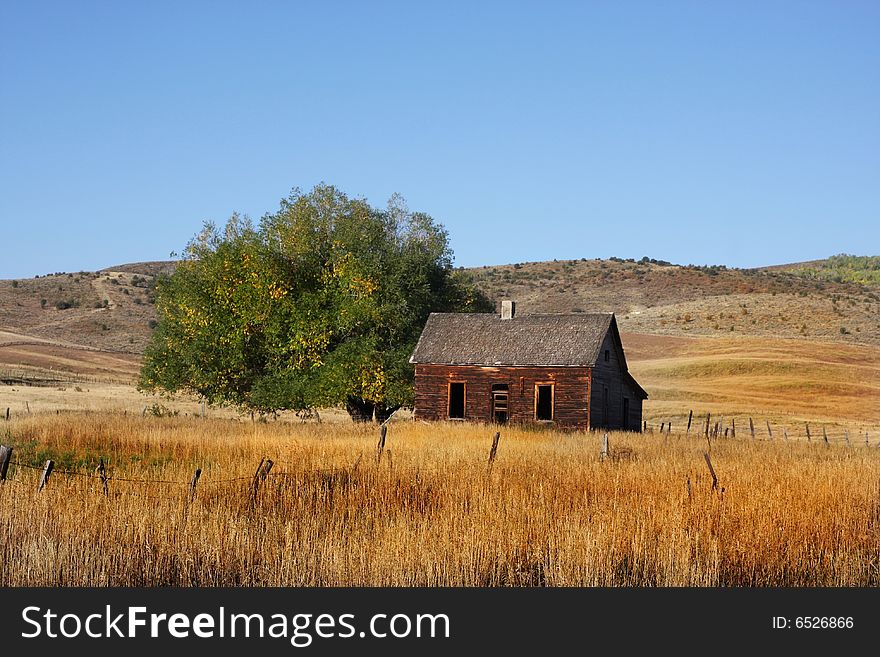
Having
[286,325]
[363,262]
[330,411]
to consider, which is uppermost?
[363,262]

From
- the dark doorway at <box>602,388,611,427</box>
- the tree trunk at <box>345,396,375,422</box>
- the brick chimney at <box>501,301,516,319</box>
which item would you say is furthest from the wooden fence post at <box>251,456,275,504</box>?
the brick chimney at <box>501,301,516,319</box>

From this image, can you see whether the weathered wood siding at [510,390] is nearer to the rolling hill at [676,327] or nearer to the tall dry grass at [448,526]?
the tall dry grass at [448,526]

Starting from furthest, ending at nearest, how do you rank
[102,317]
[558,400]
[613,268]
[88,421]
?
[613,268] → [102,317] → [558,400] → [88,421]

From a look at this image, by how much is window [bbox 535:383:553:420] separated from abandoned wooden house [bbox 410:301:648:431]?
0.06 feet

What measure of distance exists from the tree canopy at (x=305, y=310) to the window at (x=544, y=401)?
4730 mm

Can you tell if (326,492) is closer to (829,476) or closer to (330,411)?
(829,476)

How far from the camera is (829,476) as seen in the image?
1625 centimetres

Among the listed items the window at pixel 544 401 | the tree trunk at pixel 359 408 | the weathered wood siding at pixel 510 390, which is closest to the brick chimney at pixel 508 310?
the weathered wood siding at pixel 510 390

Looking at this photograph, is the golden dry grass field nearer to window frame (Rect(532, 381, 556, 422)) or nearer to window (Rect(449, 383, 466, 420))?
window frame (Rect(532, 381, 556, 422))

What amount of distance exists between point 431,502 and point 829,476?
22.5ft

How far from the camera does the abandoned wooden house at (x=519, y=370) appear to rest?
36.7 m

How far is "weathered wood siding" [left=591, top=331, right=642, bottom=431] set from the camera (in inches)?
1468

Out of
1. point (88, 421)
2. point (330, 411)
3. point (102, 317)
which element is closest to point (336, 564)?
point (88, 421)

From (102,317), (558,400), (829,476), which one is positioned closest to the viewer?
(829,476)
